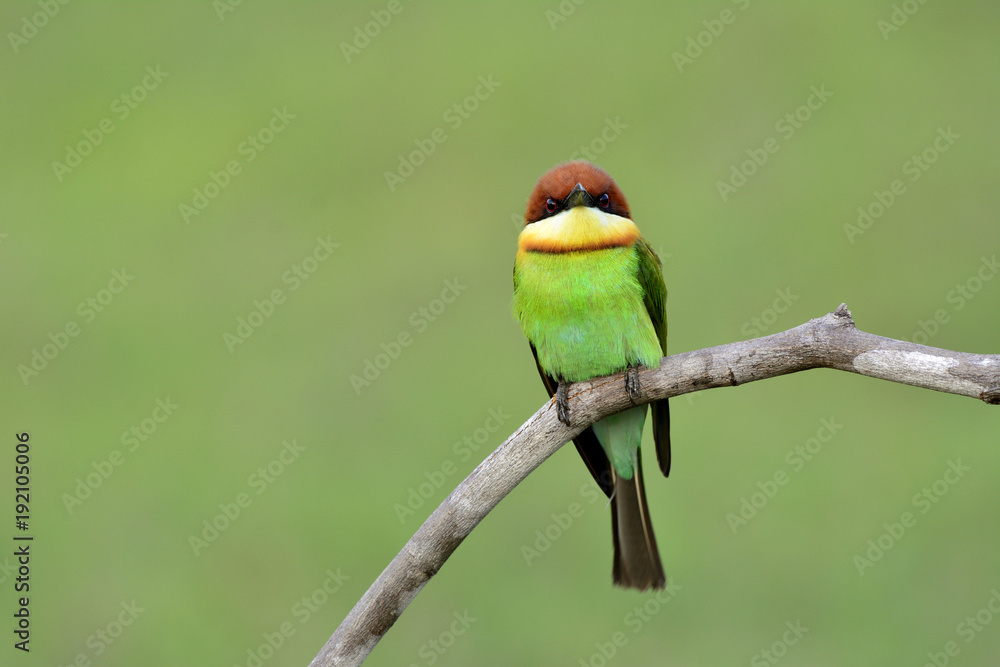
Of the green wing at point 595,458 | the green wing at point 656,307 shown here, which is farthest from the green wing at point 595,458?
the green wing at point 656,307

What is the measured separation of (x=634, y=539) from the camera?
217cm

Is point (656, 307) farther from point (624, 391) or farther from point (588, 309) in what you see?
point (624, 391)

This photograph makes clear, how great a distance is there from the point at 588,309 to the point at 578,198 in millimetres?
235

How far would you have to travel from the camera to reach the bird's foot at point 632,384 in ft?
5.88

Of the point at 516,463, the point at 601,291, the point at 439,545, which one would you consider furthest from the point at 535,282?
the point at 439,545

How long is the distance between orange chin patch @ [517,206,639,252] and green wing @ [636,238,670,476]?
64 mm

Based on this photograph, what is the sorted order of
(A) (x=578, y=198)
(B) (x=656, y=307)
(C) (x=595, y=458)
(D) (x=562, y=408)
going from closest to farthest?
(D) (x=562, y=408) → (A) (x=578, y=198) → (B) (x=656, y=307) → (C) (x=595, y=458)

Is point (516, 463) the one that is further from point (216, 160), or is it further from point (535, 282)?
point (216, 160)

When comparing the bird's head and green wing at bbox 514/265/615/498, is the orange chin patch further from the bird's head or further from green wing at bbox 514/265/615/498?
green wing at bbox 514/265/615/498

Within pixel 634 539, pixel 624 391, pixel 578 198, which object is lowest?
pixel 634 539

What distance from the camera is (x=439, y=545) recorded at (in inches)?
66.1

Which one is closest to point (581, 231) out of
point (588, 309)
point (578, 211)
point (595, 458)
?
point (578, 211)

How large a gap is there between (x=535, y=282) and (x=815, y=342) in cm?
67

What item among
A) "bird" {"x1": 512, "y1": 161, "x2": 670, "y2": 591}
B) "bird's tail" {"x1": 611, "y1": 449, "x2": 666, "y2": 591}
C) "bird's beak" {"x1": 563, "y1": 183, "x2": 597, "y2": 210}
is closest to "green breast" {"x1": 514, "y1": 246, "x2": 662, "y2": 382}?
"bird" {"x1": 512, "y1": 161, "x2": 670, "y2": 591}
